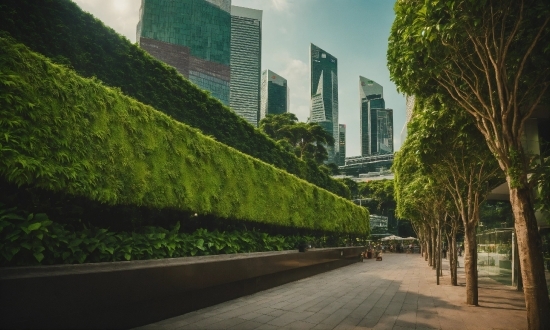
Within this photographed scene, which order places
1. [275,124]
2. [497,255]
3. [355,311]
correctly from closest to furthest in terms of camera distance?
[355,311], [497,255], [275,124]

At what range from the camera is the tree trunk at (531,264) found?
5984mm

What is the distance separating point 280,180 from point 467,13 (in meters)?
10.2

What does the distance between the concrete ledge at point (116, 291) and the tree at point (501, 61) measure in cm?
635

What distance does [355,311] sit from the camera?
8523 mm

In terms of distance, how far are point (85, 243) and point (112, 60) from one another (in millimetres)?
7255

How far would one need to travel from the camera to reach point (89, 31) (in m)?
10.2

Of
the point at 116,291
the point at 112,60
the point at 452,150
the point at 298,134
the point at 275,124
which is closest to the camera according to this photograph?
the point at 116,291

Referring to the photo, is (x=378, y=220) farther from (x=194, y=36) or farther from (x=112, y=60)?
(x=194, y=36)

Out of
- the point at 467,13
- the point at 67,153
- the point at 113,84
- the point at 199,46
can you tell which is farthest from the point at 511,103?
the point at 199,46

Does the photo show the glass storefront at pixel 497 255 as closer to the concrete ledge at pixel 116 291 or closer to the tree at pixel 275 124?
the concrete ledge at pixel 116 291

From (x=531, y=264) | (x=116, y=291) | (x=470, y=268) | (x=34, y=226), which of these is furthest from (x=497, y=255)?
(x=34, y=226)

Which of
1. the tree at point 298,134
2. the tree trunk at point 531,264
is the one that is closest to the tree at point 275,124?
the tree at point 298,134

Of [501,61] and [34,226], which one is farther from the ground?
[501,61]

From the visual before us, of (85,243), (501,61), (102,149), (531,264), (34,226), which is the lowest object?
(531,264)
